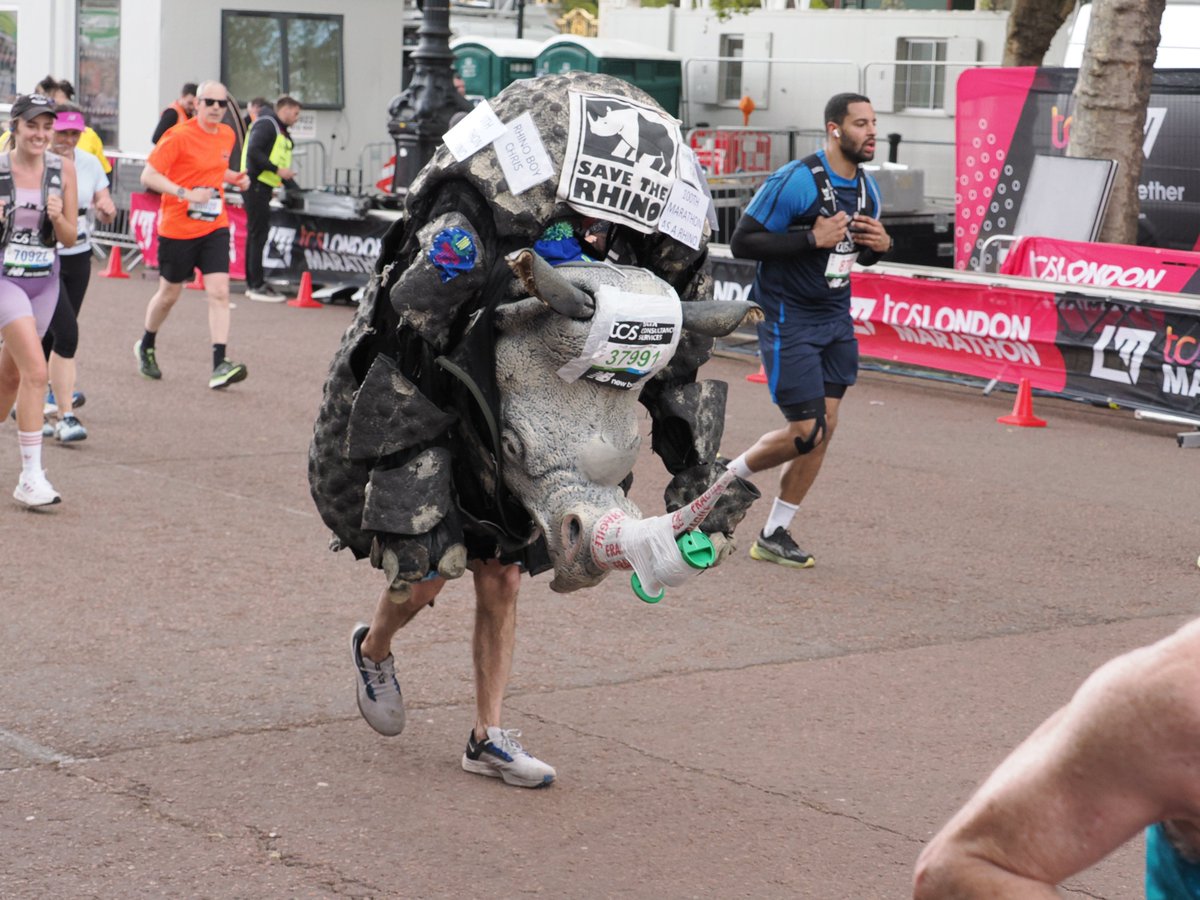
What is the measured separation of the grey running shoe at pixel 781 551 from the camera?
324 inches

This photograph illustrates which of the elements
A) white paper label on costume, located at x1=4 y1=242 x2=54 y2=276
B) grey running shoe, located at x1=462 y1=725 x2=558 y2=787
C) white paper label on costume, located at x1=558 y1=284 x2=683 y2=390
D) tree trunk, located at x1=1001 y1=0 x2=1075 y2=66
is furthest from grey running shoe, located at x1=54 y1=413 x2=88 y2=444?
tree trunk, located at x1=1001 y1=0 x2=1075 y2=66

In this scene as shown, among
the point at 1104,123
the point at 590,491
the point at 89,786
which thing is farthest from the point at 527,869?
the point at 1104,123

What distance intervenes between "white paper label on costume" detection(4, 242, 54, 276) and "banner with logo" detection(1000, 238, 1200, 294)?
8.25 metres

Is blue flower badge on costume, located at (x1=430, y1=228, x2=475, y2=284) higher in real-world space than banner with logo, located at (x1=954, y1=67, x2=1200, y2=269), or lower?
lower

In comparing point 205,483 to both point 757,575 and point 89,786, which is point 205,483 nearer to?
point 757,575

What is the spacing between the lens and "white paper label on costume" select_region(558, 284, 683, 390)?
14.1 feet

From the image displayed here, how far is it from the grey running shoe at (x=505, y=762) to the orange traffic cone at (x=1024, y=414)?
8481 mm

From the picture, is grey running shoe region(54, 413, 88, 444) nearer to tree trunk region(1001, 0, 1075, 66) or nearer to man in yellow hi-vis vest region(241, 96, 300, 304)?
man in yellow hi-vis vest region(241, 96, 300, 304)

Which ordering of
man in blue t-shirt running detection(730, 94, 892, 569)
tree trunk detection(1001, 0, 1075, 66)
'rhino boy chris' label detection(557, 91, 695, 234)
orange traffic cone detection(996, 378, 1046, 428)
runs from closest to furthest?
'rhino boy chris' label detection(557, 91, 695, 234) < man in blue t-shirt running detection(730, 94, 892, 569) < orange traffic cone detection(996, 378, 1046, 428) < tree trunk detection(1001, 0, 1075, 66)

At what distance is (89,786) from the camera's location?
4.96 meters

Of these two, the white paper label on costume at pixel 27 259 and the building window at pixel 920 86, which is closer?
the white paper label on costume at pixel 27 259

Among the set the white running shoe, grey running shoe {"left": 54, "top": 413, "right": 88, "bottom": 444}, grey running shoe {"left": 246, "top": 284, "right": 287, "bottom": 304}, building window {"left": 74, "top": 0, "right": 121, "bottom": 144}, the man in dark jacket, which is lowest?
the white running shoe

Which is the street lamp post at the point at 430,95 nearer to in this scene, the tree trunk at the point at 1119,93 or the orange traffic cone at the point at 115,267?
the orange traffic cone at the point at 115,267

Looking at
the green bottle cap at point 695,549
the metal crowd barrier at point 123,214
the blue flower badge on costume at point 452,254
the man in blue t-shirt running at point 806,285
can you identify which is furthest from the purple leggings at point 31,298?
the metal crowd barrier at point 123,214
